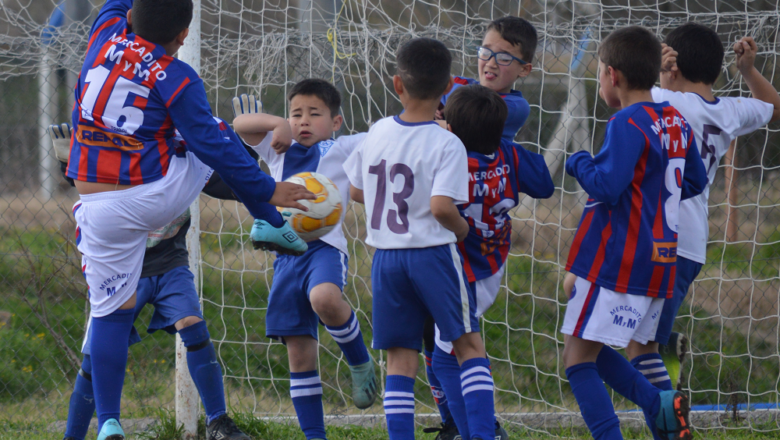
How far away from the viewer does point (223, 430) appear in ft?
9.59

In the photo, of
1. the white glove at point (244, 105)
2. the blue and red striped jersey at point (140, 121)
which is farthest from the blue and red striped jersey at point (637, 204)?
the white glove at point (244, 105)

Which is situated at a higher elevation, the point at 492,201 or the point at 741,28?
the point at 741,28

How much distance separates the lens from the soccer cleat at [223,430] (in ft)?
9.57

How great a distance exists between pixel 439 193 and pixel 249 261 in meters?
3.04

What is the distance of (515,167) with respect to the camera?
8.46ft

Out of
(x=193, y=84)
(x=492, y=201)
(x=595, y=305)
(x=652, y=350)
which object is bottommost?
(x=652, y=350)

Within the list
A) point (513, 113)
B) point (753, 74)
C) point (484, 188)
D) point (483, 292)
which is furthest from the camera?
point (753, 74)

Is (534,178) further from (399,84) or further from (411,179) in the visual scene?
(399,84)

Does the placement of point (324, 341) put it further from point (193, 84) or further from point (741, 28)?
point (741, 28)

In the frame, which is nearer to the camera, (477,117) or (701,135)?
(477,117)

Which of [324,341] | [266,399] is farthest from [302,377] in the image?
[324,341]

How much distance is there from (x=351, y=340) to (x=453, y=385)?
476 millimetres

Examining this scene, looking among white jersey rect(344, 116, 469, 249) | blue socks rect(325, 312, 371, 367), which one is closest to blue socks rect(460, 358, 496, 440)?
white jersey rect(344, 116, 469, 249)

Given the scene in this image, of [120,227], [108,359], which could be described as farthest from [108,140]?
[108,359]
